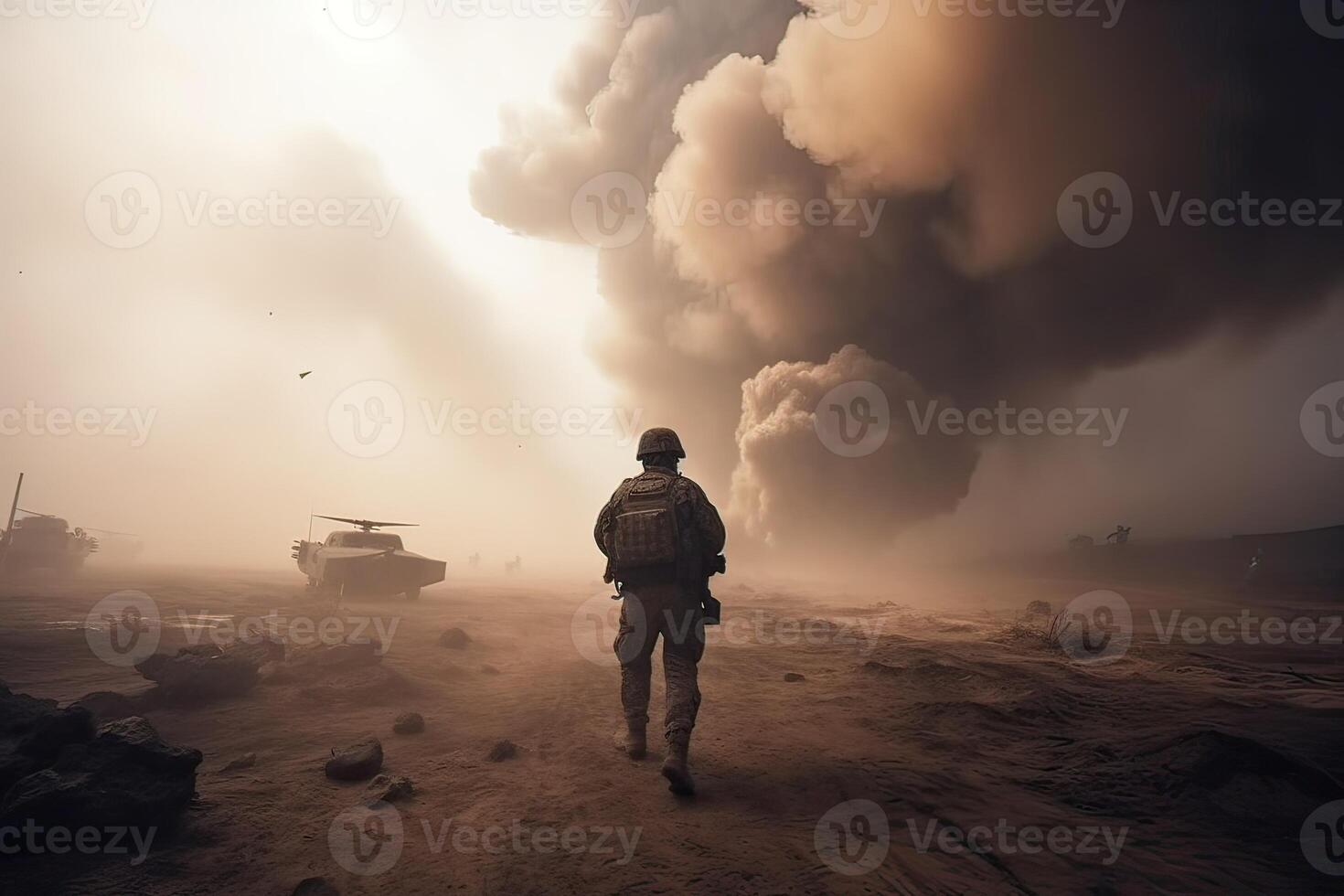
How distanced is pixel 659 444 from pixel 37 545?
27657 mm

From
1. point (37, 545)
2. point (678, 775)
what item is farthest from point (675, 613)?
point (37, 545)

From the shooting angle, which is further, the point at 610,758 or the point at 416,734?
the point at 416,734

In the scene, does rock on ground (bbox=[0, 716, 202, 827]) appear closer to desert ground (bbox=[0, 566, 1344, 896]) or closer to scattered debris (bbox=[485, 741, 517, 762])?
desert ground (bbox=[0, 566, 1344, 896])

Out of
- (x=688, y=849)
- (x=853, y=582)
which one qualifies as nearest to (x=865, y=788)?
(x=688, y=849)

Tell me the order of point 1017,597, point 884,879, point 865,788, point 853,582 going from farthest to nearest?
point 853,582 → point 1017,597 → point 865,788 → point 884,879

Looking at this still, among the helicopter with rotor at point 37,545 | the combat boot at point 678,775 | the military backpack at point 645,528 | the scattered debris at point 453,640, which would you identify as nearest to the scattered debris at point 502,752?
the combat boot at point 678,775

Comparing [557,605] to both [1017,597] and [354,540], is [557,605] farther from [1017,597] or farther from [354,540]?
[1017,597]

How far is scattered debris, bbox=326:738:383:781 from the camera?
139 inches

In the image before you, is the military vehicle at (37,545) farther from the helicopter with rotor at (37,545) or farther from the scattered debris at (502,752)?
the scattered debris at (502,752)

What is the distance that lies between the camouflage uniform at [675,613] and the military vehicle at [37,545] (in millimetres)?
26301

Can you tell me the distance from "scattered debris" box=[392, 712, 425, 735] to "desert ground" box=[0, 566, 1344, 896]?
0.16 m

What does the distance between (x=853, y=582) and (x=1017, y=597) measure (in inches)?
548

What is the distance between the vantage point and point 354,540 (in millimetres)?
14977

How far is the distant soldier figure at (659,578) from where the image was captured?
4105mm
